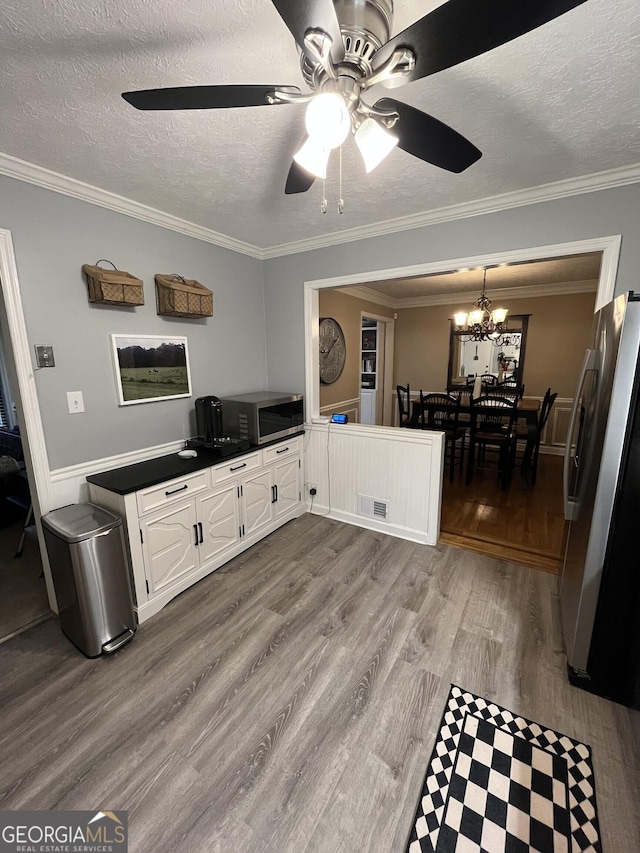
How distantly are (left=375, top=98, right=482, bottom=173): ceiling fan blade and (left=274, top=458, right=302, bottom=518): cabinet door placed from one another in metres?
2.34

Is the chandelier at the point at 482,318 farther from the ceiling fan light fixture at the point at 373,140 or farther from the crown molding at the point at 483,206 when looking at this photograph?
the ceiling fan light fixture at the point at 373,140

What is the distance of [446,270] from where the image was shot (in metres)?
2.58

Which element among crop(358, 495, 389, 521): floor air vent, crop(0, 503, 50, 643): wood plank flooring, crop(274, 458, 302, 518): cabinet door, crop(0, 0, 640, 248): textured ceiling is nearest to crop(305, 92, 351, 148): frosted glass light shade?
crop(0, 0, 640, 248): textured ceiling

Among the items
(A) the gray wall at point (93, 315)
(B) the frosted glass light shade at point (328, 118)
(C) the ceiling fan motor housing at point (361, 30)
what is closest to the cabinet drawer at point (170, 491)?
(A) the gray wall at point (93, 315)

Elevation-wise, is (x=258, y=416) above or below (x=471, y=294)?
below

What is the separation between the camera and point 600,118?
4.88 feet

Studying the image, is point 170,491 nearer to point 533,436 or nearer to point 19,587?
point 19,587

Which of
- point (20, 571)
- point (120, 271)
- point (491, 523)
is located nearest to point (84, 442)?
point (120, 271)

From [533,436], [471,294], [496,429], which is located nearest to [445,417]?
[496,429]

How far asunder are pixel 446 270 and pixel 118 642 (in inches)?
123

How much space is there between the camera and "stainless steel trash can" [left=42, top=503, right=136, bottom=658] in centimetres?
179

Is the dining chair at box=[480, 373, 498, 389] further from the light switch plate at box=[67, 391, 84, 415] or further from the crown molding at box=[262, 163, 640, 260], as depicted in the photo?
the light switch plate at box=[67, 391, 84, 415]

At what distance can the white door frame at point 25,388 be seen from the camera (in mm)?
1809

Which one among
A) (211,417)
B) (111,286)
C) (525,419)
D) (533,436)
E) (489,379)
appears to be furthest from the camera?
(489,379)
